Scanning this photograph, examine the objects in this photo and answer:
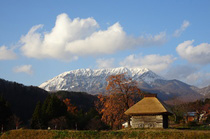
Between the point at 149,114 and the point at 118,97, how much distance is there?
9145mm

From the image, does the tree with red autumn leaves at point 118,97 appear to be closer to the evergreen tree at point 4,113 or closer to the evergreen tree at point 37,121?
the evergreen tree at point 37,121

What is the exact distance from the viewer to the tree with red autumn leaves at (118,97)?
46.1m

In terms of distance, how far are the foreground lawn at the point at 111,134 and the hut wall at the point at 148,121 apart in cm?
674

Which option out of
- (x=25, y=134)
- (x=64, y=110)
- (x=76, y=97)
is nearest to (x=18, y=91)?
(x=76, y=97)

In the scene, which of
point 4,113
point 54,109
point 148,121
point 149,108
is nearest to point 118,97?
point 149,108

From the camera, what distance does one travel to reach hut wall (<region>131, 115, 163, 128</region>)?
127ft

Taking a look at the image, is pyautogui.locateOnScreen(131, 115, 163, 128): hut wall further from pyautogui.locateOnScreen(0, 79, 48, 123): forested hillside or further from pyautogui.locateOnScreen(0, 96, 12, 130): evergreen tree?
pyautogui.locateOnScreen(0, 79, 48, 123): forested hillside

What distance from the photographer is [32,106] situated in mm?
100438

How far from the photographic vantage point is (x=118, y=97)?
4709cm

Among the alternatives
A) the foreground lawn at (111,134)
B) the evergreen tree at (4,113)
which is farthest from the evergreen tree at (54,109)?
the foreground lawn at (111,134)

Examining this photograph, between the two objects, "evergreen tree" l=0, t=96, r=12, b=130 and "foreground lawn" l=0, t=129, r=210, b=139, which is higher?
"evergreen tree" l=0, t=96, r=12, b=130

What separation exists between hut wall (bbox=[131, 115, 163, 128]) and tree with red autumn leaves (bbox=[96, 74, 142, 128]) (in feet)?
21.3

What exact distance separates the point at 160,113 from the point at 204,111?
153 feet

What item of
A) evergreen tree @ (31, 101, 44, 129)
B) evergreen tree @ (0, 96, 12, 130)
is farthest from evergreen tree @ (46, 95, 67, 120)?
evergreen tree @ (0, 96, 12, 130)
